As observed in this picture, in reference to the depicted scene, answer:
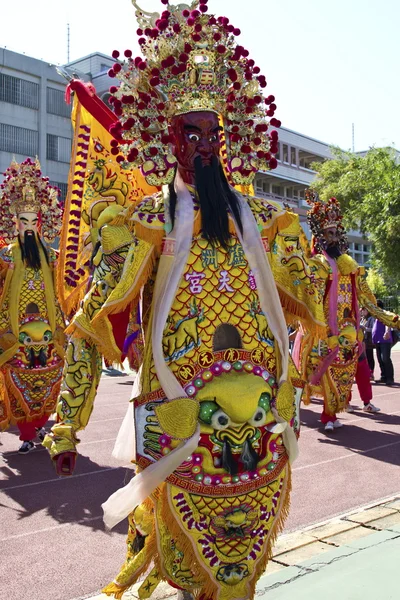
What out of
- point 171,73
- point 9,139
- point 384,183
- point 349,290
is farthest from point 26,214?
point 9,139

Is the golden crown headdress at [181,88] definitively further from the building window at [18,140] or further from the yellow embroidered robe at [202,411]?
the building window at [18,140]

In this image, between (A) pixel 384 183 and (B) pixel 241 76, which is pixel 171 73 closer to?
(B) pixel 241 76

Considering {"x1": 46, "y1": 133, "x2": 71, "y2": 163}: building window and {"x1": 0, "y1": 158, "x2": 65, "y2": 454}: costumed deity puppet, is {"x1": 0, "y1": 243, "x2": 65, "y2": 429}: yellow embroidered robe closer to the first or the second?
{"x1": 0, "y1": 158, "x2": 65, "y2": 454}: costumed deity puppet

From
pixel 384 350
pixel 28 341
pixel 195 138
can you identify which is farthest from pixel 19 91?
pixel 195 138

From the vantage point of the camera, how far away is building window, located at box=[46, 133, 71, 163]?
34469 millimetres

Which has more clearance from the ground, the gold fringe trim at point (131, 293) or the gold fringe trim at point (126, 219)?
the gold fringe trim at point (126, 219)

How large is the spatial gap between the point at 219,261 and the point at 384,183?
25293 mm

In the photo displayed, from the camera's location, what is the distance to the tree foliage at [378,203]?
84.4 ft

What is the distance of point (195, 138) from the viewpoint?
3.17 meters

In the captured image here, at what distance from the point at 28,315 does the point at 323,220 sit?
370cm

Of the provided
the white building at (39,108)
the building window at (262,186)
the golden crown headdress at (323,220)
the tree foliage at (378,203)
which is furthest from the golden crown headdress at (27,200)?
the building window at (262,186)

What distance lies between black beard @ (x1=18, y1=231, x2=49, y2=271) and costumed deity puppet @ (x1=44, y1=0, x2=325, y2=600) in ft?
15.0

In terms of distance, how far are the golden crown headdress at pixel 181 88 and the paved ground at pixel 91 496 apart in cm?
158

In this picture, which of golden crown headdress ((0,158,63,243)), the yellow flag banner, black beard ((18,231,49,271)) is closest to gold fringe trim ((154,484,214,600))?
the yellow flag banner
